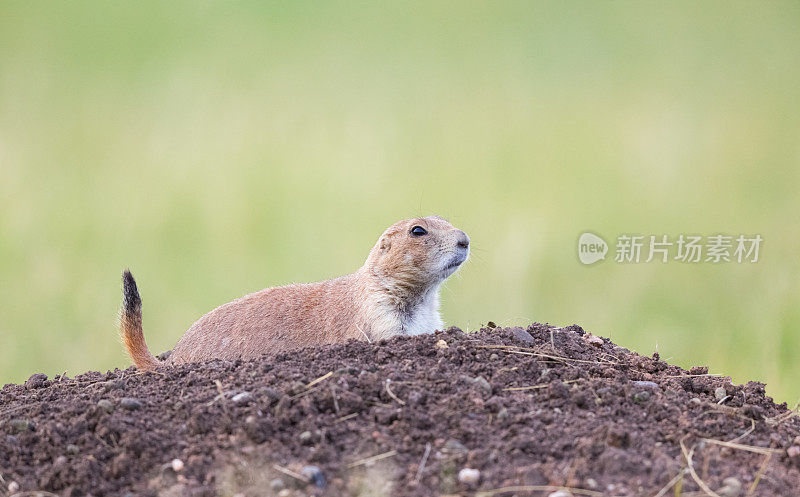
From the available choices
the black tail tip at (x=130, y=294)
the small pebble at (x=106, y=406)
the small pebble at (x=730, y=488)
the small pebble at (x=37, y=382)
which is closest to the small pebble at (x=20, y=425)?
the small pebble at (x=106, y=406)

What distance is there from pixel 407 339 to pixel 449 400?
1.20m

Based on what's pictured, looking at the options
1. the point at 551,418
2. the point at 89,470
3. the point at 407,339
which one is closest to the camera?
the point at 89,470

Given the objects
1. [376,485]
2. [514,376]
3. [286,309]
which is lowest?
[376,485]

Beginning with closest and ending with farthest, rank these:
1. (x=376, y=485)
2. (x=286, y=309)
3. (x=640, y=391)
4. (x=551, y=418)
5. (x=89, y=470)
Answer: (x=376, y=485) → (x=89, y=470) → (x=551, y=418) → (x=640, y=391) → (x=286, y=309)

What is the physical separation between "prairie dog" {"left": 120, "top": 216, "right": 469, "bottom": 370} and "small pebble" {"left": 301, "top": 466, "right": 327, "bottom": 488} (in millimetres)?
3190

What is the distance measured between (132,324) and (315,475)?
3705mm

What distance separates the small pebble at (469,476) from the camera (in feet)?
13.3

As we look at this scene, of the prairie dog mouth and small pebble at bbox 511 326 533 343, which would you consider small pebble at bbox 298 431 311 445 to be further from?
the prairie dog mouth

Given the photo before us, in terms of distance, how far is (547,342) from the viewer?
6.04m

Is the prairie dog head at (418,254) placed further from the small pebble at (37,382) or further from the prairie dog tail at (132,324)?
the small pebble at (37,382)

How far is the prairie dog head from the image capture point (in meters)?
7.57

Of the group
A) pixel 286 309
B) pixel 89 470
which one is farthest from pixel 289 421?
pixel 286 309

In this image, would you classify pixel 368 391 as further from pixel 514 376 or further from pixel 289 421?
pixel 514 376

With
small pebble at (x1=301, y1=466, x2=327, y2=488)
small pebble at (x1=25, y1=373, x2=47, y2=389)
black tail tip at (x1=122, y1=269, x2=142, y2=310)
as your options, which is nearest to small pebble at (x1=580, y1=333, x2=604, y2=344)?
small pebble at (x1=301, y1=466, x2=327, y2=488)
